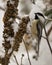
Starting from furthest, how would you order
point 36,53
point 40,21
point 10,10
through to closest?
point 36,53 → point 40,21 → point 10,10

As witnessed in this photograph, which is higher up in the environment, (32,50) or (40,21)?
(40,21)

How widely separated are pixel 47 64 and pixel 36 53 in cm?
12

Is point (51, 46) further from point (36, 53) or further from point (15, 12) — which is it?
point (15, 12)

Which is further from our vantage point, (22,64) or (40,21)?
(22,64)

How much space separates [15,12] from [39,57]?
0.71m

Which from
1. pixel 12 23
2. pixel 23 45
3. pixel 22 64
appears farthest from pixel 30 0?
pixel 12 23

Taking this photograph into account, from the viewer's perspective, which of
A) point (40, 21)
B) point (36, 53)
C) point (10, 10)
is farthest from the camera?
point (36, 53)

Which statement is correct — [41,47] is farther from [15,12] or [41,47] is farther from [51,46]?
[15,12]

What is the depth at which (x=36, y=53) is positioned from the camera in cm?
185

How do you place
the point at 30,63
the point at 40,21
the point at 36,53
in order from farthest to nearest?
the point at 36,53, the point at 30,63, the point at 40,21

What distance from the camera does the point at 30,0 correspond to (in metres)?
1.88

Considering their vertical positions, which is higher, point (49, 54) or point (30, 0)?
point (30, 0)

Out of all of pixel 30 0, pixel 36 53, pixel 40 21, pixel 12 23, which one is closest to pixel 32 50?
pixel 36 53

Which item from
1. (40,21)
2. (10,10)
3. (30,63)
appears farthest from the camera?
(30,63)
